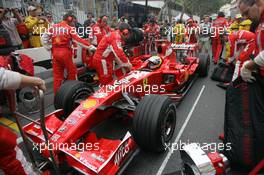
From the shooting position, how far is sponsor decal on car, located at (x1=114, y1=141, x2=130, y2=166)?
7.93ft

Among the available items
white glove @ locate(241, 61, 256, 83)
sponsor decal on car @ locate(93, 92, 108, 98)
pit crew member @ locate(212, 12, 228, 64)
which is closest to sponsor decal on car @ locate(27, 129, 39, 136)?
sponsor decal on car @ locate(93, 92, 108, 98)

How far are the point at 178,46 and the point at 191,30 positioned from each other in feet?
11.5

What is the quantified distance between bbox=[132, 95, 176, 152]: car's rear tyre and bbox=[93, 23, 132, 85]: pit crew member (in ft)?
5.79

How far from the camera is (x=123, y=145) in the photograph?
2531 millimetres

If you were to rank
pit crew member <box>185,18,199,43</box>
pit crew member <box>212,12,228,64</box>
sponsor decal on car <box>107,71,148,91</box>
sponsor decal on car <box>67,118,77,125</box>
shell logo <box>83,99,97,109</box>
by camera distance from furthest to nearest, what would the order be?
pit crew member <box>185,18,199,43</box>
pit crew member <box>212,12,228,64</box>
sponsor decal on car <box>107,71,148,91</box>
shell logo <box>83,99,97,109</box>
sponsor decal on car <box>67,118,77,125</box>

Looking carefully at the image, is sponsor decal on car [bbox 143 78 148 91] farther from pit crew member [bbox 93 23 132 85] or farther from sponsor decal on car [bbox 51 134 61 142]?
sponsor decal on car [bbox 51 134 61 142]

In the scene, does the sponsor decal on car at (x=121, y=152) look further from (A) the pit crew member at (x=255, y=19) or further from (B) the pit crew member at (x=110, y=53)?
(B) the pit crew member at (x=110, y=53)

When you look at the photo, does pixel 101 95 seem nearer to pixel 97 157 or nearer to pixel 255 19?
pixel 97 157

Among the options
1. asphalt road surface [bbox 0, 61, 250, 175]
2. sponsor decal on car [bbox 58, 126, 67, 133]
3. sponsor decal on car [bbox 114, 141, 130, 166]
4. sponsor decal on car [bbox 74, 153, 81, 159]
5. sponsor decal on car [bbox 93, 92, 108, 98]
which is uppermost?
sponsor decal on car [bbox 93, 92, 108, 98]

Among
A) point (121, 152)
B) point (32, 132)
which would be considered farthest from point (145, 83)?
point (32, 132)

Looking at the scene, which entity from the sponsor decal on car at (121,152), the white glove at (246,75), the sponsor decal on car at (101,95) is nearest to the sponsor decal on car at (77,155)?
the sponsor decal on car at (121,152)

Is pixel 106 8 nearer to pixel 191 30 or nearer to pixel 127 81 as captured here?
pixel 191 30

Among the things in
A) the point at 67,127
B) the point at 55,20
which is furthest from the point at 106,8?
the point at 67,127

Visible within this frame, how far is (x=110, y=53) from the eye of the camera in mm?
4738
